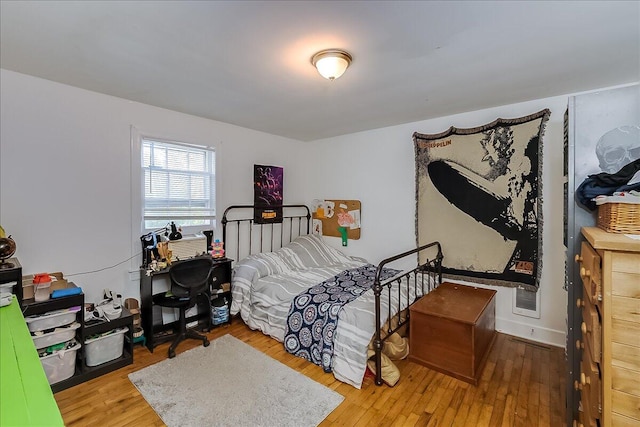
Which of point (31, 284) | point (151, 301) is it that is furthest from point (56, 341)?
point (151, 301)

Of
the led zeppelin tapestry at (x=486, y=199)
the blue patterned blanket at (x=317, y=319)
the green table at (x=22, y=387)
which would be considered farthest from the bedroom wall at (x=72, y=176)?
the led zeppelin tapestry at (x=486, y=199)

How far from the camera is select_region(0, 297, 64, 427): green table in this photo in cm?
73

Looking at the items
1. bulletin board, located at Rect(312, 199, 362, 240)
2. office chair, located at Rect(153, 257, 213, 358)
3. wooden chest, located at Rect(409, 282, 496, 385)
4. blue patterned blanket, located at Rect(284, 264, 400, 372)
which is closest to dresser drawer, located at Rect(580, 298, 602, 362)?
wooden chest, located at Rect(409, 282, 496, 385)

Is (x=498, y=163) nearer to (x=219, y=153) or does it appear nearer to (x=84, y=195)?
(x=219, y=153)

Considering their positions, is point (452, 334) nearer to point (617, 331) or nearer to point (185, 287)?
point (617, 331)

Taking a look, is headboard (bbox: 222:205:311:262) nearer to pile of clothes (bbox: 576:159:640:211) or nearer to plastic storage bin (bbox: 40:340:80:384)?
plastic storage bin (bbox: 40:340:80:384)

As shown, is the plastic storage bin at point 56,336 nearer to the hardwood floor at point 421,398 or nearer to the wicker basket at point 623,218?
the hardwood floor at point 421,398

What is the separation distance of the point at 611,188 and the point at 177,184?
3.52 meters

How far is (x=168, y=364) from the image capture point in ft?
8.00

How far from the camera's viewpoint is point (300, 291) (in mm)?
2908

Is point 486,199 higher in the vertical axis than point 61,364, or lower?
higher

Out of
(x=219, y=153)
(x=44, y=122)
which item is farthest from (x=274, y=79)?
(x=44, y=122)

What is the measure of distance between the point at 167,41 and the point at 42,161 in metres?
1.61

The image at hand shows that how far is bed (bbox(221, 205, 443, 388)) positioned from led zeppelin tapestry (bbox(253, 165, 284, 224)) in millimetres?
108
